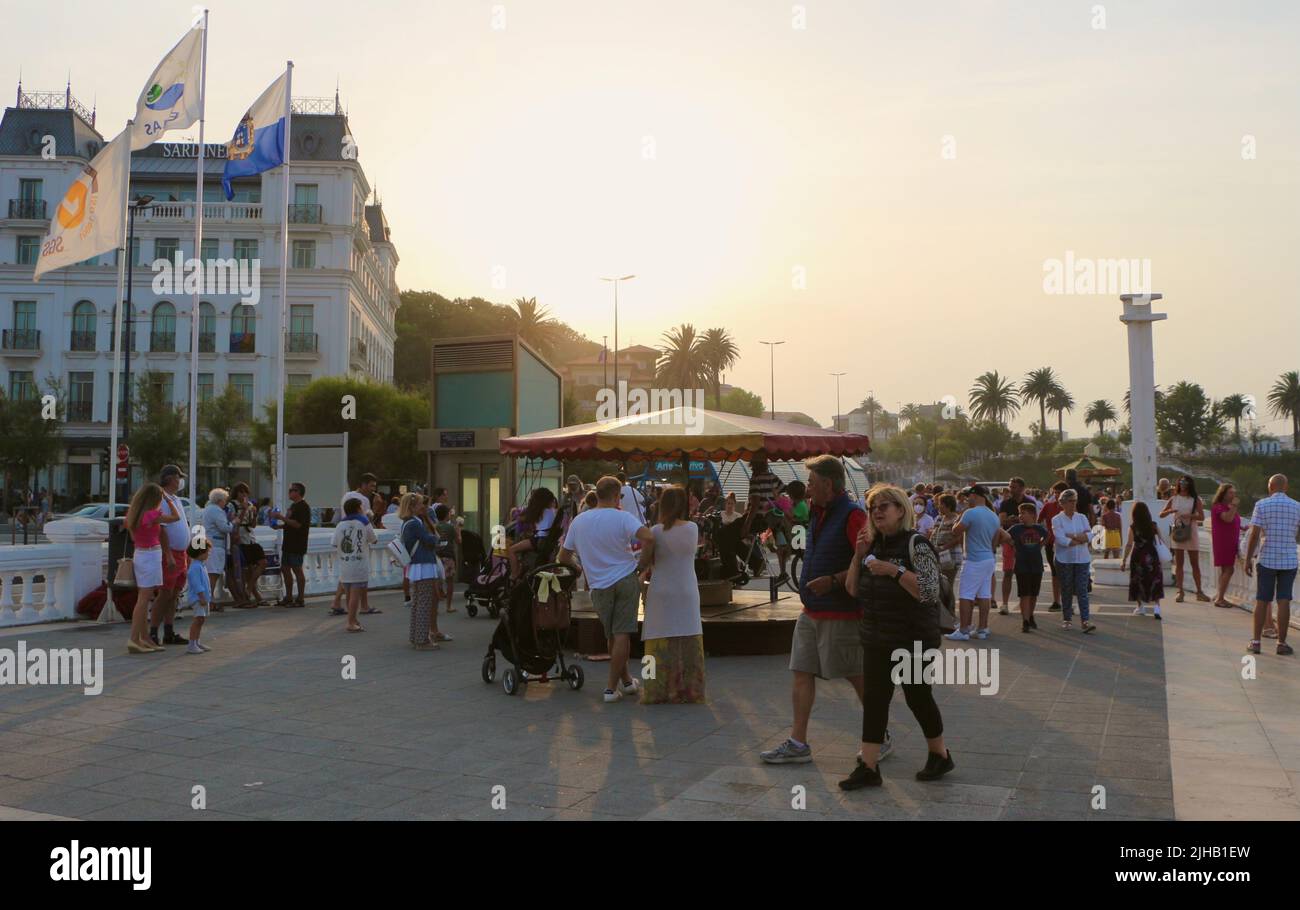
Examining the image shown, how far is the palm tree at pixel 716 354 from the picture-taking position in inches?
3629

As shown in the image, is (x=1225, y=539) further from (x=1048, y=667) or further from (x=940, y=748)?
(x=940, y=748)

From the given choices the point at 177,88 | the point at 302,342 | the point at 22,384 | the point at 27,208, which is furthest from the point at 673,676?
the point at 27,208

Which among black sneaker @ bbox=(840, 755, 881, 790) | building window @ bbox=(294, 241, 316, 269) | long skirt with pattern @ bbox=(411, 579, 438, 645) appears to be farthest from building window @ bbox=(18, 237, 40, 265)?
black sneaker @ bbox=(840, 755, 881, 790)

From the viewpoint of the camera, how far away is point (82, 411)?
51.9 metres

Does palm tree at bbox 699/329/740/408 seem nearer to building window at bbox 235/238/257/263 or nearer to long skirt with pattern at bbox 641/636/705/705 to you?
building window at bbox 235/238/257/263

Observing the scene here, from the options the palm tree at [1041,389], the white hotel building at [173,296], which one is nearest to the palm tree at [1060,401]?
the palm tree at [1041,389]

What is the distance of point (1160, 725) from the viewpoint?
767 centimetres

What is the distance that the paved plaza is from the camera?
5719mm

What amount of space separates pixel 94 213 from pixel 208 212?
37.1 metres

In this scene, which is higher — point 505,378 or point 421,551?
point 505,378

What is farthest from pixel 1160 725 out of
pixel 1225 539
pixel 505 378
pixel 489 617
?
pixel 505 378

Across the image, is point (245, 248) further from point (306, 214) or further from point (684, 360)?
point (684, 360)

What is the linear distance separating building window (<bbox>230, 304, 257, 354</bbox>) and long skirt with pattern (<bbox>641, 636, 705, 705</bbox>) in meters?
49.1
